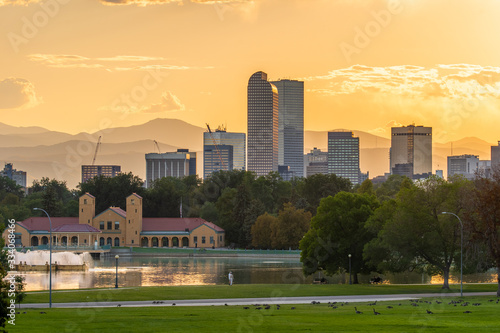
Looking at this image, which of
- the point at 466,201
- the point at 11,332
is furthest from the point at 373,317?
the point at 466,201

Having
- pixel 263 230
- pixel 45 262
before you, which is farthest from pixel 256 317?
pixel 263 230

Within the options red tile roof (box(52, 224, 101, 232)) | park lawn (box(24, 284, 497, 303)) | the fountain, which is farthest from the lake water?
red tile roof (box(52, 224, 101, 232))

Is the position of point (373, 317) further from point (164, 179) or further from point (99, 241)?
point (164, 179)

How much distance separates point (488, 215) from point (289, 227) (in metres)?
77.4

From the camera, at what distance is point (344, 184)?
152 metres

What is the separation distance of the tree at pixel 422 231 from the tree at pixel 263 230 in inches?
2606

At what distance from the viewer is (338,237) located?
73.4 metres

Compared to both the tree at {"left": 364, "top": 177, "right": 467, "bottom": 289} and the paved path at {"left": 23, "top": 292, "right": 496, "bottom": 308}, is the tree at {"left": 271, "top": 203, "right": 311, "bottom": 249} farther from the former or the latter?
the paved path at {"left": 23, "top": 292, "right": 496, "bottom": 308}

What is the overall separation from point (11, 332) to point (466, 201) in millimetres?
36349

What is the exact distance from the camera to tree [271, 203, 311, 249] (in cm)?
12800

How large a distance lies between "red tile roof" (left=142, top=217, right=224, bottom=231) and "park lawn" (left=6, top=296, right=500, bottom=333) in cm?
10390

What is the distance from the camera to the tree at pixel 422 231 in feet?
206

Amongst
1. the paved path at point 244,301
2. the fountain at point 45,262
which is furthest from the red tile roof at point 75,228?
the paved path at point 244,301

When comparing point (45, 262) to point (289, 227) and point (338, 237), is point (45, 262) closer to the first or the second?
point (289, 227)
